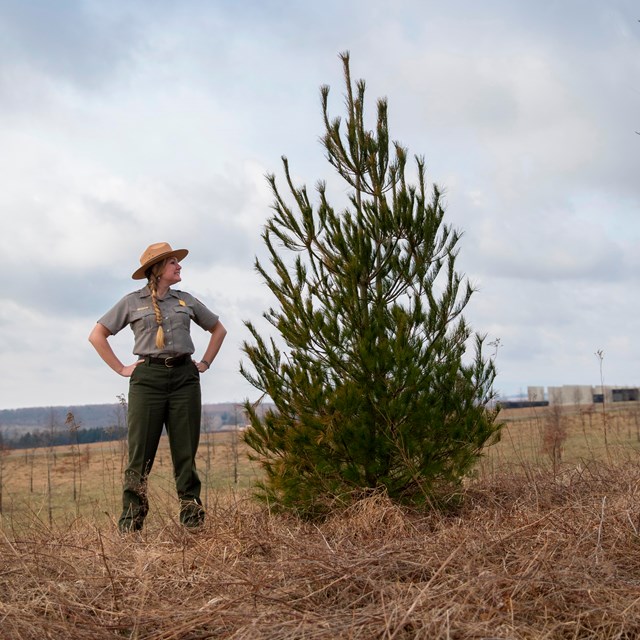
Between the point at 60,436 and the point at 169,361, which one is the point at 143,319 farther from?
the point at 60,436

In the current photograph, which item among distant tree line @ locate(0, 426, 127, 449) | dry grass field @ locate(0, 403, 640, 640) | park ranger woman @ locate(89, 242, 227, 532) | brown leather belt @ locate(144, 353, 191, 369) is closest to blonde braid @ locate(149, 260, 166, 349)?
park ranger woman @ locate(89, 242, 227, 532)

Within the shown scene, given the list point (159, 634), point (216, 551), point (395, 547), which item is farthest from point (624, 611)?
point (216, 551)

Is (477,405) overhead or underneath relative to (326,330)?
underneath

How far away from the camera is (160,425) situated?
5812 millimetres

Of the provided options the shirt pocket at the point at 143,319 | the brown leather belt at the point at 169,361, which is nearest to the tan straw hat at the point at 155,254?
the shirt pocket at the point at 143,319

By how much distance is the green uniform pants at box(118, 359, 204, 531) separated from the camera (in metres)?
5.71

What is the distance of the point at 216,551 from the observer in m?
4.64

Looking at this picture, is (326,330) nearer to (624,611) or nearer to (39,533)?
(39,533)

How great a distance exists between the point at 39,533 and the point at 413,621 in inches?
138

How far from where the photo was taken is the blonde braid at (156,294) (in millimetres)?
5703

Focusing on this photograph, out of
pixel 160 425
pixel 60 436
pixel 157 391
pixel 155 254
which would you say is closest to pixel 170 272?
pixel 155 254

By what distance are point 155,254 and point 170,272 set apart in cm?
18

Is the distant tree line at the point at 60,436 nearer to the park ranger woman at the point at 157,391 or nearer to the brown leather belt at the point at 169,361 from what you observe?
the park ranger woman at the point at 157,391

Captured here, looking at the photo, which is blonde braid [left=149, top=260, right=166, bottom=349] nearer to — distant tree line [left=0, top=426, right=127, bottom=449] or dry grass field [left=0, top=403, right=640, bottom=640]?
dry grass field [left=0, top=403, right=640, bottom=640]
